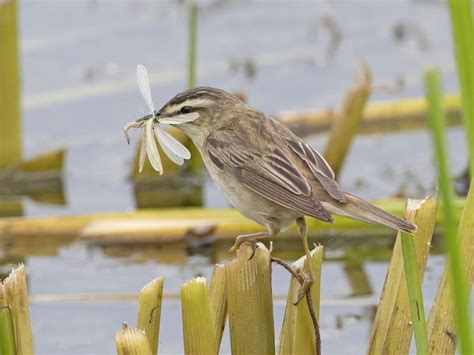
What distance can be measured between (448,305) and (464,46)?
5.80 feet

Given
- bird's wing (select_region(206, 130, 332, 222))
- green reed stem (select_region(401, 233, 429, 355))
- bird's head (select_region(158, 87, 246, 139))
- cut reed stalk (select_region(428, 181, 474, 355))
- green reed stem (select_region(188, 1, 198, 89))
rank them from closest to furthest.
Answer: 1. green reed stem (select_region(401, 233, 429, 355))
2. cut reed stalk (select_region(428, 181, 474, 355))
3. bird's wing (select_region(206, 130, 332, 222))
4. bird's head (select_region(158, 87, 246, 139))
5. green reed stem (select_region(188, 1, 198, 89))

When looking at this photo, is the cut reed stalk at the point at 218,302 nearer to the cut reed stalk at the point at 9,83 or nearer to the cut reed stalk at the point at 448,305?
the cut reed stalk at the point at 448,305

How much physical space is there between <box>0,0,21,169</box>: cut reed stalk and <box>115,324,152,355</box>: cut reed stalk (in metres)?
4.41

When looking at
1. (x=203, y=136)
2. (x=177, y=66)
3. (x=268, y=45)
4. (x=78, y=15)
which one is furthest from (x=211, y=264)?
(x=78, y=15)

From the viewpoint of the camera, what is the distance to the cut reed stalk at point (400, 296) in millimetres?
3963

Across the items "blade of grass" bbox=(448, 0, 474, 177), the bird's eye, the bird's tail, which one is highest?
"blade of grass" bbox=(448, 0, 474, 177)

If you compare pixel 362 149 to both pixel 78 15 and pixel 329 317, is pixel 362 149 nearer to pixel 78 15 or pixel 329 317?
pixel 329 317

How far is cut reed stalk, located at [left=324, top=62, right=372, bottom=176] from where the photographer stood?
25.1 ft

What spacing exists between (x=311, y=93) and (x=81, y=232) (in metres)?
3.39

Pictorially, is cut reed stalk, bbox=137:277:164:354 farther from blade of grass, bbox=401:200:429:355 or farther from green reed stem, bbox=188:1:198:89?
green reed stem, bbox=188:1:198:89

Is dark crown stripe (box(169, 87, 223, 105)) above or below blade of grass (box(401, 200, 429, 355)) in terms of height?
above

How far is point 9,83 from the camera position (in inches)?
313

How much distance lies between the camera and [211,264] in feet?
23.2

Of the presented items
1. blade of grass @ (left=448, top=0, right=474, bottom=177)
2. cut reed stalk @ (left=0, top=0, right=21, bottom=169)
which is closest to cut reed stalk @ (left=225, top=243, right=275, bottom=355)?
blade of grass @ (left=448, top=0, right=474, bottom=177)
